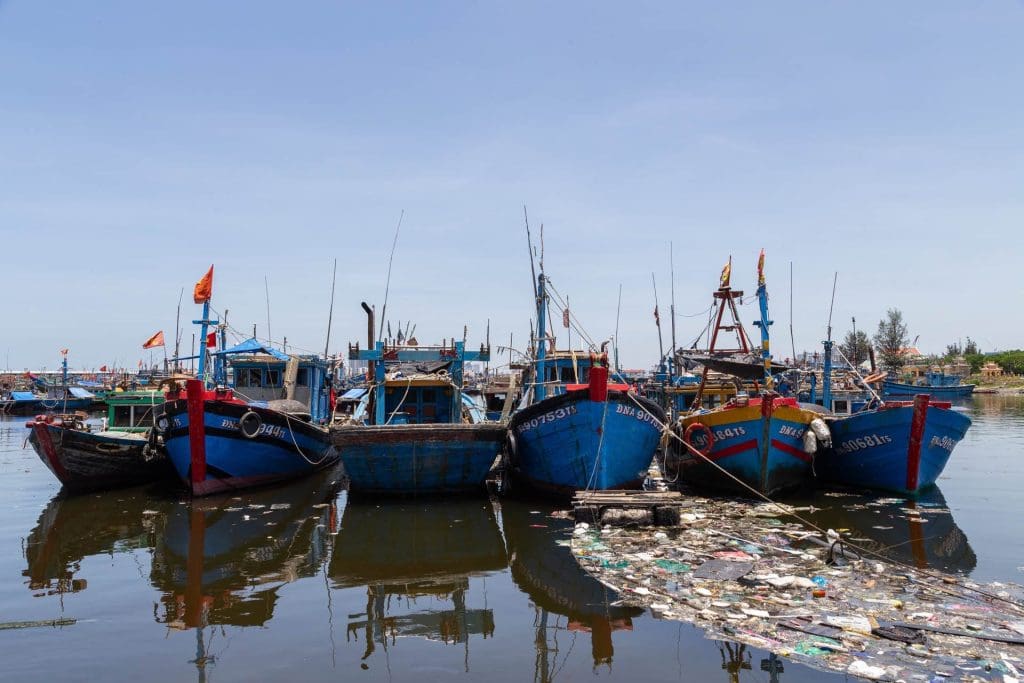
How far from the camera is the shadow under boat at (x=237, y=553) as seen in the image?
8773 millimetres

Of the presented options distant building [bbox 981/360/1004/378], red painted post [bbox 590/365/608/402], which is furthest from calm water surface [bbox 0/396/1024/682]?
distant building [bbox 981/360/1004/378]

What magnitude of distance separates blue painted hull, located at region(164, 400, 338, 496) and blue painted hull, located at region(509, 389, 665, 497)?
6.17 metres

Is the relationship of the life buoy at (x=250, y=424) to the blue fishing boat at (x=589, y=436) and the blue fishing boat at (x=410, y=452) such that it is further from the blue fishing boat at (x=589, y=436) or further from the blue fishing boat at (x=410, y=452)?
the blue fishing boat at (x=589, y=436)

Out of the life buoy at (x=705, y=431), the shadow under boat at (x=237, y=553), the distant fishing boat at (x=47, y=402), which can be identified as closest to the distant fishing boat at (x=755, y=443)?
the life buoy at (x=705, y=431)

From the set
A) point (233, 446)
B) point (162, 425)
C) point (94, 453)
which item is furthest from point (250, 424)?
point (94, 453)

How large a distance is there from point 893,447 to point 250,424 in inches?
546

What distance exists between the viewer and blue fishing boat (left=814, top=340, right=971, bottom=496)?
47.8 ft

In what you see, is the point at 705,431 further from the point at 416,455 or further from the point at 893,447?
the point at 416,455

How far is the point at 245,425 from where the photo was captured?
16266 millimetres

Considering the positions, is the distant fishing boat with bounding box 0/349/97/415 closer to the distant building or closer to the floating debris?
the floating debris

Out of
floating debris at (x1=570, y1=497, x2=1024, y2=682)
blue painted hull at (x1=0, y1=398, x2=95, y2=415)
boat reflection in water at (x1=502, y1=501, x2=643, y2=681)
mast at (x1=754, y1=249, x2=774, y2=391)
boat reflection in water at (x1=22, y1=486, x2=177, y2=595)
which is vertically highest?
mast at (x1=754, y1=249, x2=774, y2=391)

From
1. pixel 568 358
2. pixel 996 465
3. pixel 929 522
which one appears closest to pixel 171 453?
pixel 568 358

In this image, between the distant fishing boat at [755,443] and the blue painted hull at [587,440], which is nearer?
the blue painted hull at [587,440]

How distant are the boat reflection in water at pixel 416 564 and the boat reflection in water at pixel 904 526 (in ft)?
19.0
